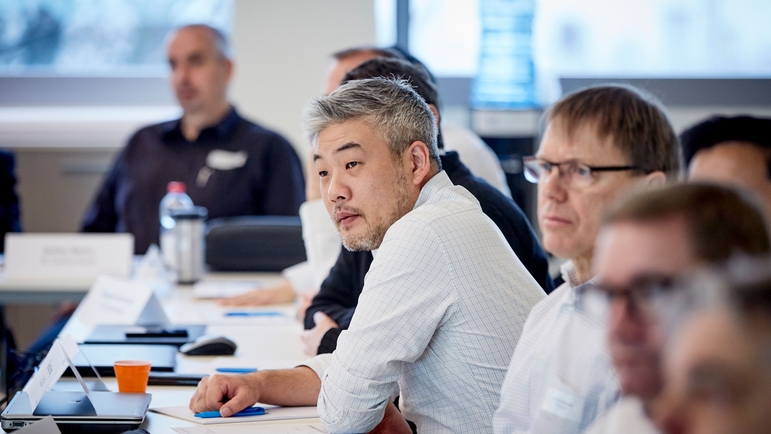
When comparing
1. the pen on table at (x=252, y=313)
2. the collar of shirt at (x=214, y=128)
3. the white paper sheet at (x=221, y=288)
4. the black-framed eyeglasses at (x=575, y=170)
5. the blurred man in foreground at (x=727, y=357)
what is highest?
the blurred man in foreground at (x=727, y=357)

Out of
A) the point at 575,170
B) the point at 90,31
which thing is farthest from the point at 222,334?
the point at 90,31

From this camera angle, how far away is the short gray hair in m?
1.57

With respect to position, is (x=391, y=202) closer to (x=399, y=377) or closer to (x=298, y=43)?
(x=399, y=377)

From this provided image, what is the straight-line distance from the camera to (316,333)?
195 centimetres

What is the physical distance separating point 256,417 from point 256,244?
5.76 feet

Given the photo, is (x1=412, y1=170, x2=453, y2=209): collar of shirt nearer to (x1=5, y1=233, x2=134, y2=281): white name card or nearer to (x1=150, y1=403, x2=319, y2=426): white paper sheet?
(x1=150, y1=403, x2=319, y2=426): white paper sheet

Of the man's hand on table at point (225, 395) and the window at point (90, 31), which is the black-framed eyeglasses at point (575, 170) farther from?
the window at point (90, 31)

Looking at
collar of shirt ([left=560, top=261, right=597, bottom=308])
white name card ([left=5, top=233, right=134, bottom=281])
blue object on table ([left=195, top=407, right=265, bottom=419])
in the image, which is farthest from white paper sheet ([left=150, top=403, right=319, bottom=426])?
white name card ([left=5, top=233, right=134, bottom=281])

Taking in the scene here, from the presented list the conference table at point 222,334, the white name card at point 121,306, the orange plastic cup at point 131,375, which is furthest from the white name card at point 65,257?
the orange plastic cup at point 131,375

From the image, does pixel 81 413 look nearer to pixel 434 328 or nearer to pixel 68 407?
pixel 68 407

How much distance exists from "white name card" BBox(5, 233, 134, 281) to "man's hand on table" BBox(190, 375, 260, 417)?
1.56 meters

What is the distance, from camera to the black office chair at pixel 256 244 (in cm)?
317

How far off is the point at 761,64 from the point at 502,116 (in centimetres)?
196

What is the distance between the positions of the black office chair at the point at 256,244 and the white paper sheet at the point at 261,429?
1741 millimetres
